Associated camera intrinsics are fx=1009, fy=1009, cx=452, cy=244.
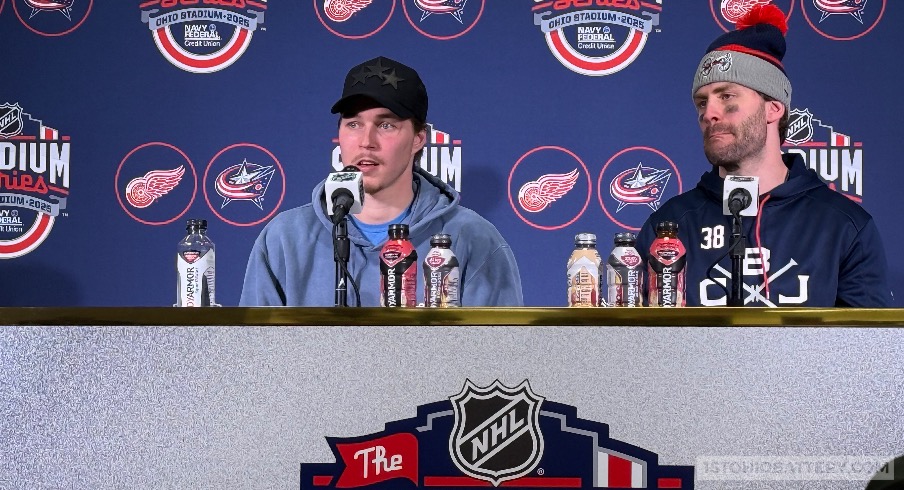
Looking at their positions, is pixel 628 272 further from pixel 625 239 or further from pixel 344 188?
pixel 344 188

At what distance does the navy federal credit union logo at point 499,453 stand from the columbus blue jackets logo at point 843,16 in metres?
2.09

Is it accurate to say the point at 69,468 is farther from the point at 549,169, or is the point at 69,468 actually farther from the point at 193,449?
the point at 549,169

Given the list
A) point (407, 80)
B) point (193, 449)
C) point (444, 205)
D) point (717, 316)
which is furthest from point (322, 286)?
point (717, 316)

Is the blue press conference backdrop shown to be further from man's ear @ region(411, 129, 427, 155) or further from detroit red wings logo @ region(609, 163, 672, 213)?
man's ear @ region(411, 129, 427, 155)

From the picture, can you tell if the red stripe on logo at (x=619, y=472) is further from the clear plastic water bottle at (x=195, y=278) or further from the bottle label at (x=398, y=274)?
the clear plastic water bottle at (x=195, y=278)

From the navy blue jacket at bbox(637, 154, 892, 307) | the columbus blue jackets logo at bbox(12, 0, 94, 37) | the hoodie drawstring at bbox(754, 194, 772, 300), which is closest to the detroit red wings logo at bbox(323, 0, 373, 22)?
the columbus blue jackets logo at bbox(12, 0, 94, 37)

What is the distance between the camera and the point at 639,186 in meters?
3.34

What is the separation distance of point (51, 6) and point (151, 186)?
0.73m

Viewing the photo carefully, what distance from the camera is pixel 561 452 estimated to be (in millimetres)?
1741

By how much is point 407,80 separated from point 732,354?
59.6 inches

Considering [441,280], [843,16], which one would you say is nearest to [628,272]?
[441,280]

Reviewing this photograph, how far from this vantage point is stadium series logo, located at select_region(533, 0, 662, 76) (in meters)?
3.37

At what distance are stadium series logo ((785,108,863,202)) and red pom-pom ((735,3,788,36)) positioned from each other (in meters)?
0.45

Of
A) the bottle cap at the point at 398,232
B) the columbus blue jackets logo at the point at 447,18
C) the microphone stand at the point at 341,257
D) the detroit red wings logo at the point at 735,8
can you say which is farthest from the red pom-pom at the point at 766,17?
the microphone stand at the point at 341,257
